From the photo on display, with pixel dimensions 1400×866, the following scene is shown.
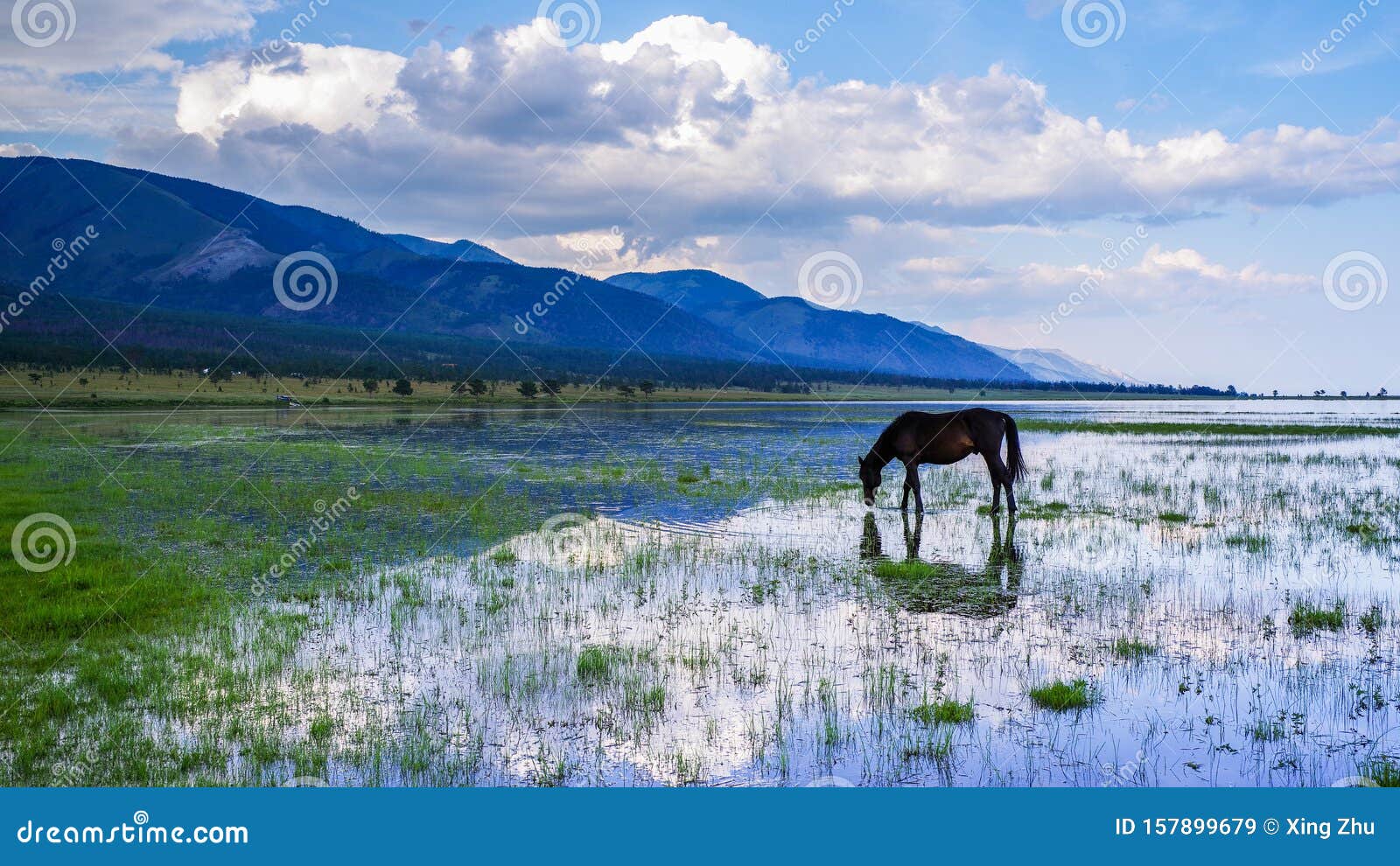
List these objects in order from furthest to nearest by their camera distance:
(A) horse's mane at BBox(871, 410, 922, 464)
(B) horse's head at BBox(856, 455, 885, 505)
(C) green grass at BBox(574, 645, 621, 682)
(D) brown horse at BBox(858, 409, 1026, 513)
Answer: (B) horse's head at BBox(856, 455, 885, 505), (A) horse's mane at BBox(871, 410, 922, 464), (D) brown horse at BBox(858, 409, 1026, 513), (C) green grass at BBox(574, 645, 621, 682)

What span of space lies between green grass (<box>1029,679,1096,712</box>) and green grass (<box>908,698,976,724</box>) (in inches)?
29.8

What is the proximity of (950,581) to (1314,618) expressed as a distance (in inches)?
178

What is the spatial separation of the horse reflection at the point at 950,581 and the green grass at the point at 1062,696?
277 cm

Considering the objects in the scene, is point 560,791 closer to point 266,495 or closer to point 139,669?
point 139,669

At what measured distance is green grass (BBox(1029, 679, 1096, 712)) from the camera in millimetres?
7785

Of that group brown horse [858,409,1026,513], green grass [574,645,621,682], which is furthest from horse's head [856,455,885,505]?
green grass [574,645,621,682]

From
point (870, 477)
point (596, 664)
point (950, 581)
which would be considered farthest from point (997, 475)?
point (596, 664)

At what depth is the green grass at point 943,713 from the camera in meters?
7.44

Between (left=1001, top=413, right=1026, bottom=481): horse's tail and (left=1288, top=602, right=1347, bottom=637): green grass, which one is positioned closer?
(left=1288, top=602, right=1347, bottom=637): green grass

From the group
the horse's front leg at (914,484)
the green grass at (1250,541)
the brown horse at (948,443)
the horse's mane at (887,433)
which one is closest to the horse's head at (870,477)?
the brown horse at (948,443)

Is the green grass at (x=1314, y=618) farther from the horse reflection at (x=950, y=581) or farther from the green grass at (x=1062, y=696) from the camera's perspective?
the green grass at (x=1062, y=696)

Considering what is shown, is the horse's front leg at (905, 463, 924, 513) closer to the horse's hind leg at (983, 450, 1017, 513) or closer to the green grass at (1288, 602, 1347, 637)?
the horse's hind leg at (983, 450, 1017, 513)

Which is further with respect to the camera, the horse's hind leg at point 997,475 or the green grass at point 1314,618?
the horse's hind leg at point 997,475

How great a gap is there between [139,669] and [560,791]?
590cm
